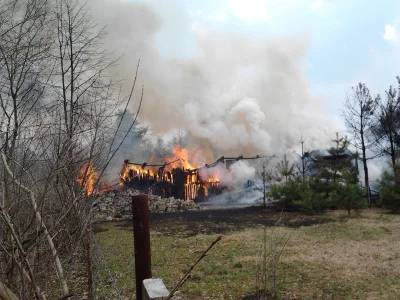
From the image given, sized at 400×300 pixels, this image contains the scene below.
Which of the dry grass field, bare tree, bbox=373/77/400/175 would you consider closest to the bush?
the dry grass field

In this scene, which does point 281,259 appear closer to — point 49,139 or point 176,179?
point 49,139

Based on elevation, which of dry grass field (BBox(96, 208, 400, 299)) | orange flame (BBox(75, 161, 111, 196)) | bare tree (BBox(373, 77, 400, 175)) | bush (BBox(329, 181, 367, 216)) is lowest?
dry grass field (BBox(96, 208, 400, 299))

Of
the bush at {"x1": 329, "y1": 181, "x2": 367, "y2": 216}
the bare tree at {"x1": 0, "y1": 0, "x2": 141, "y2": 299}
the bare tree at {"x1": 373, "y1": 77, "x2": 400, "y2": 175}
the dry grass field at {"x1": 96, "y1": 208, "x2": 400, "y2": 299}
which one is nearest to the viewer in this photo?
the bare tree at {"x1": 0, "y1": 0, "x2": 141, "y2": 299}

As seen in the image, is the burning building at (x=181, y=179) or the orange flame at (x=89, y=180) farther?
the burning building at (x=181, y=179)

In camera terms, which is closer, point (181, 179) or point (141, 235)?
point (141, 235)

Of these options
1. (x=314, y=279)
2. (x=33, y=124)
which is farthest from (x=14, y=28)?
(x=314, y=279)

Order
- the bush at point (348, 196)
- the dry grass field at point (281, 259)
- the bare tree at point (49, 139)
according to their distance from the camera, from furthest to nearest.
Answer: the bush at point (348, 196)
the dry grass field at point (281, 259)
the bare tree at point (49, 139)

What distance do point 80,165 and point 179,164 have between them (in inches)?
912

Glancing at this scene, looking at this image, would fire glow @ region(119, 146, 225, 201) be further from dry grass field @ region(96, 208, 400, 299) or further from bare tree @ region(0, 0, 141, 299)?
bare tree @ region(0, 0, 141, 299)

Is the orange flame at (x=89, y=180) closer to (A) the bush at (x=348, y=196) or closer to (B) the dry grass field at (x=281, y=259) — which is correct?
(B) the dry grass field at (x=281, y=259)

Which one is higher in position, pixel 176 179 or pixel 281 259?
pixel 176 179

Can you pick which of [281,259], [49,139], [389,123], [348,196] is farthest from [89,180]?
[389,123]

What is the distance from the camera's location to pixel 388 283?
576 cm

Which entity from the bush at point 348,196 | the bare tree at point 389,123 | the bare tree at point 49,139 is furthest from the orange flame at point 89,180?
the bare tree at point 389,123
